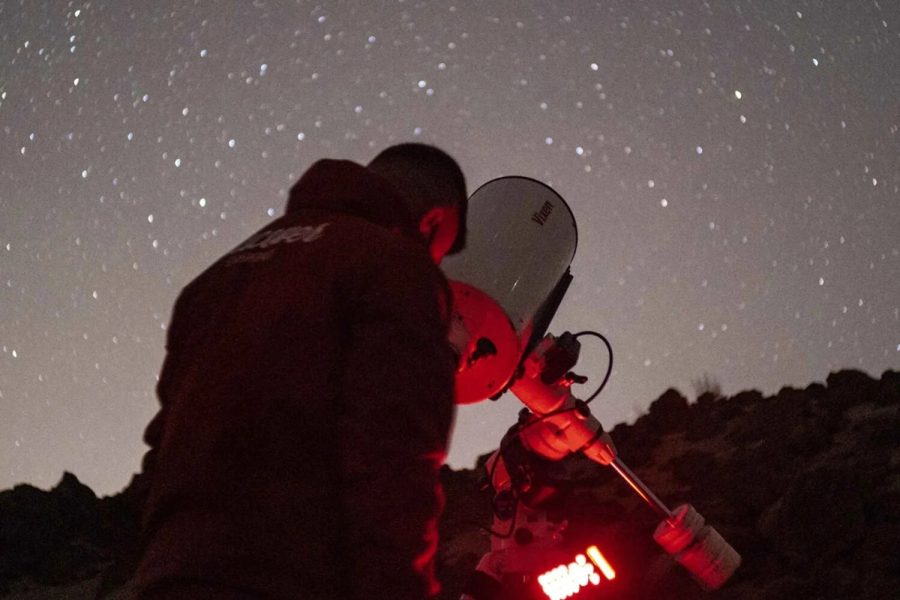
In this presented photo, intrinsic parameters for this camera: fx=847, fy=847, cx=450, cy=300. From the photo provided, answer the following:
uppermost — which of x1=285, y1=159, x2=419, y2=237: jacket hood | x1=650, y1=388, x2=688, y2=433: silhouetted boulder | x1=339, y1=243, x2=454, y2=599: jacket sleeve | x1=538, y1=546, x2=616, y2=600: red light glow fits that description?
x1=650, y1=388, x2=688, y2=433: silhouetted boulder

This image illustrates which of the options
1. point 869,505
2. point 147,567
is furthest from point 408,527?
point 869,505

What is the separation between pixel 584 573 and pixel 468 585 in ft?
1.08

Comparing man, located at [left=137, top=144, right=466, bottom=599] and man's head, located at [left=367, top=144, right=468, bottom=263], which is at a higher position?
man's head, located at [left=367, top=144, right=468, bottom=263]

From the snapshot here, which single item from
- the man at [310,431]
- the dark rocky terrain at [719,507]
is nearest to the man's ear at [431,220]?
the man at [310,431]

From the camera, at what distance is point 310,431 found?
115 centimetres

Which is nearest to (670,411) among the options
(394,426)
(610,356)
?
(610,356)

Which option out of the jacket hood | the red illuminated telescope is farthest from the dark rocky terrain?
the jacket hood

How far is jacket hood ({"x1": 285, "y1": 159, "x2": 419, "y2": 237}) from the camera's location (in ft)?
4.91

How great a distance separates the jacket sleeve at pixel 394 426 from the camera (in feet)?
3.56

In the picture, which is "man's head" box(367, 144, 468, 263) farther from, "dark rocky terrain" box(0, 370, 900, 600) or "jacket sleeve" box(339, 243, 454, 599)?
"dark rocky terrain" box(0, 370, 900, 600)

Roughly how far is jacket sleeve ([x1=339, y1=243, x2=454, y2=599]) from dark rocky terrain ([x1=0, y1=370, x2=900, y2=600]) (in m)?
0.48

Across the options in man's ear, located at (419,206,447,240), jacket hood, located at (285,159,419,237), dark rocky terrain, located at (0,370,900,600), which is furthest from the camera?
dark rocky terrain, located at (0,370,900,600)

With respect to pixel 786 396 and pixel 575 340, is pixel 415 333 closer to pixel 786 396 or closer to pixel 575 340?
pixel 575 340

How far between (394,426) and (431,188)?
0.65 meters
